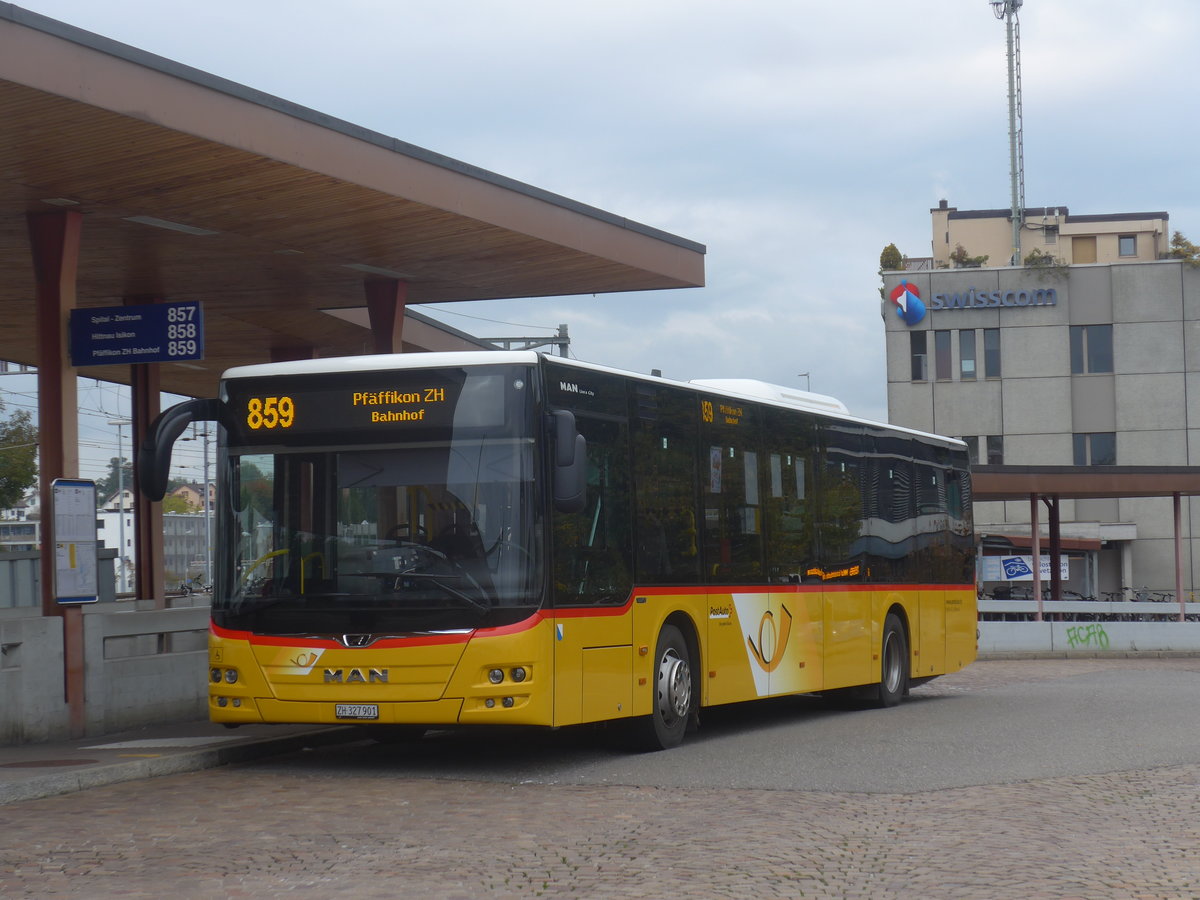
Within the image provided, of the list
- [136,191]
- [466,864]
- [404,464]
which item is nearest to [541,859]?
[466,864]

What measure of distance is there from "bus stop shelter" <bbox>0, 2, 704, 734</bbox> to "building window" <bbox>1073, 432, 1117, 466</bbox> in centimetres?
4232

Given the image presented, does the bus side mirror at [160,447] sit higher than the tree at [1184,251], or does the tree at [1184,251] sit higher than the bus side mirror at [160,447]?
the tree at [1184,251]

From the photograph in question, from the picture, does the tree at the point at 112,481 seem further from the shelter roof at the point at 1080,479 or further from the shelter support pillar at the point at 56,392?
the shelter support pillar at the point at 56,392

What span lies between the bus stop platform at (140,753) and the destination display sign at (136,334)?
128 inches

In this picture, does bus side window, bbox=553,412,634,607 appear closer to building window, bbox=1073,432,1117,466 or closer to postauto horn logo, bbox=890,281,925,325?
postauto horn logo, bbox=890,281,925,325

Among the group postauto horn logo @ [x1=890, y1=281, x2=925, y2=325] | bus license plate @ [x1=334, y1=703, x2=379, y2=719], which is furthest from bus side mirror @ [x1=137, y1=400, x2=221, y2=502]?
postauto horn logo @ [x1=890, y1=281, x2=925, y2=325]

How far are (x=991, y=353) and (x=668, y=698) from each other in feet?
160

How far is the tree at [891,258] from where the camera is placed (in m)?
67.2

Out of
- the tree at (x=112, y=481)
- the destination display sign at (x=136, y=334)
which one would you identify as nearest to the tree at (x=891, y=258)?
the destination display sign at (x=136, y=334)

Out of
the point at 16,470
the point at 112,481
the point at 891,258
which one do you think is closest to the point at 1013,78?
the point at 891,258

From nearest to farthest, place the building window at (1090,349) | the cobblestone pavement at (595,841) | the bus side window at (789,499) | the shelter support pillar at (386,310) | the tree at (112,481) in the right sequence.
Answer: the cobblestone pavement at (595,841)
the bus side window at (789,499)
the shelter support pillar at (386,310)
the building window at (1090,349)
the tree at (112,481)

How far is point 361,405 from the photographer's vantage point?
39.0ft

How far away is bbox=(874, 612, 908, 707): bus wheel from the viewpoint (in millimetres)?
18484

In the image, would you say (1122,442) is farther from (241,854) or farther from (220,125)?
(241,854)
